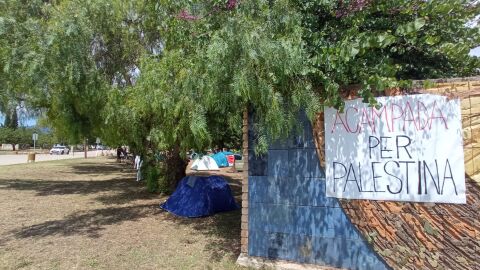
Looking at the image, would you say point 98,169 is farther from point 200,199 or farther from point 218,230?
point 218,230

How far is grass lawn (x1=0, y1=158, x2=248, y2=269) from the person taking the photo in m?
5.97

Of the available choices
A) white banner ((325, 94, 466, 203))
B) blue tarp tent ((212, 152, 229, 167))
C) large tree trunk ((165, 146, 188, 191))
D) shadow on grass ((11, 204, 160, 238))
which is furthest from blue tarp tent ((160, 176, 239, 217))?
blue tarp tent ((212, 152, 229, 167))

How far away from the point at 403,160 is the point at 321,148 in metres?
0.97

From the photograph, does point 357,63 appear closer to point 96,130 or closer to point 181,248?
point 181,248

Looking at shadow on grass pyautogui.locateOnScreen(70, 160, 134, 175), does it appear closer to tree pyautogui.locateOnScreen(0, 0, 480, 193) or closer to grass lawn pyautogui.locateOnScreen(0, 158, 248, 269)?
grass lawn pyautogui.locateOnScreen(0, 158, 248, 269)

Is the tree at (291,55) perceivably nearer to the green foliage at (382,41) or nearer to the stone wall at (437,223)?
the green foliage at (382,41)

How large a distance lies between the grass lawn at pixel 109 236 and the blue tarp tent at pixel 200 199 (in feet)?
0.94

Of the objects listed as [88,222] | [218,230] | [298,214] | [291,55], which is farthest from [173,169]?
[291,55]

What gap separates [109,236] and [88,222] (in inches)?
62.8

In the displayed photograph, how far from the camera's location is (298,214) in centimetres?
522

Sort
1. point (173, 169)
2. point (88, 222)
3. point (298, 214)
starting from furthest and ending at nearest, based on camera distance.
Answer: point (173, 169)
point (88, 222)
point (298, 214)

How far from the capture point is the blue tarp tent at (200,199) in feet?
31.1

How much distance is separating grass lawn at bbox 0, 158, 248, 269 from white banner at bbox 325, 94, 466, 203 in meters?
2.02

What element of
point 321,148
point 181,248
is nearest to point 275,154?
point 321,148
